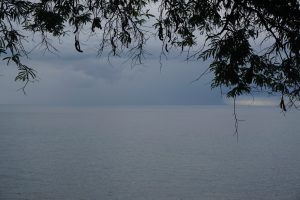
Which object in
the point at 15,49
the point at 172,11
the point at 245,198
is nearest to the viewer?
the point at 15,49

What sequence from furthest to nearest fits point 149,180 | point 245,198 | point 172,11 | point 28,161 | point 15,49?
1. point 28,161
2. point 149,180
3. point 245,198
4. point 172,11
5. point 15,49

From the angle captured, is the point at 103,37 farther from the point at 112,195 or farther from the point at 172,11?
the point at 112,195

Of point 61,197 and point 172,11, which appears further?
point 61,197

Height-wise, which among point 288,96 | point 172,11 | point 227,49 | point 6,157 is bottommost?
point 6,157

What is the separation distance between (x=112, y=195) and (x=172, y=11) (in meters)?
35.5

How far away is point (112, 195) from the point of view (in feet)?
137

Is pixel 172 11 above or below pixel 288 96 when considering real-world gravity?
above

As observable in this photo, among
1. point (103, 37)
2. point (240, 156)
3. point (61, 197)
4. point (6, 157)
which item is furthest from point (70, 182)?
point (103, 37)

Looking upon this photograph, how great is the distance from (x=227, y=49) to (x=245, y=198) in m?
36.3

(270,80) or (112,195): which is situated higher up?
(270,80)

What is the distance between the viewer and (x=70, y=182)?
50.7m

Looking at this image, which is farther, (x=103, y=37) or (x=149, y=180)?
(x=149, y=180)

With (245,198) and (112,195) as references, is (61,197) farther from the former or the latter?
(245,198)

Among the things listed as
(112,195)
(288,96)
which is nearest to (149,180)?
(112,195)
